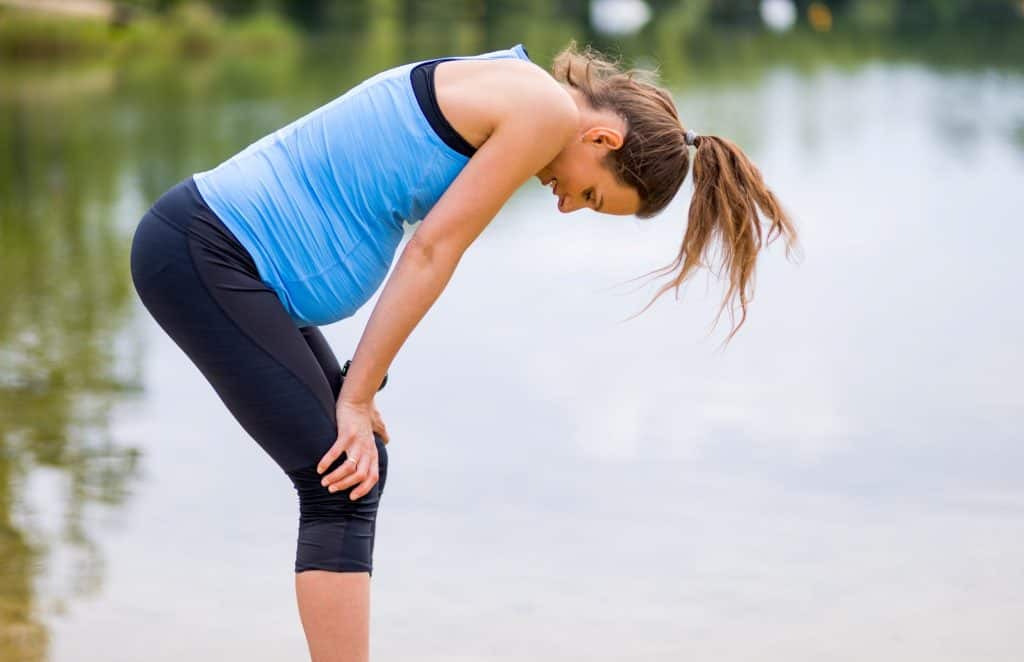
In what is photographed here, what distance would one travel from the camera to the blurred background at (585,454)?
3.07m

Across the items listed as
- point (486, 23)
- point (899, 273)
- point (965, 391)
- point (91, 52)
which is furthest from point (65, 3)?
point (965, 391)

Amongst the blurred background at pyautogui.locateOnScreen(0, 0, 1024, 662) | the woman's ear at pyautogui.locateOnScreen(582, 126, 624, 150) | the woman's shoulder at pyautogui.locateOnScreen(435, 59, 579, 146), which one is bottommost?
the blurred background at pyautogui.locateOnScreen(0, 0, 1024, 662)

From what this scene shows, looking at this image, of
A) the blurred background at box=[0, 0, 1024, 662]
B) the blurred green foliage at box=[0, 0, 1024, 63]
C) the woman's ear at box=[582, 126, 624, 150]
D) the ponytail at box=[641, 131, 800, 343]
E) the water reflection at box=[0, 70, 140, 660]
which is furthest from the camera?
the blurred green foliage at box=[0, 0, 1024, 63]

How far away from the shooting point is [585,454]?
4.29 m

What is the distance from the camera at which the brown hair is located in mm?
2197

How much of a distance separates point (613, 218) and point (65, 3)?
24.6 metres

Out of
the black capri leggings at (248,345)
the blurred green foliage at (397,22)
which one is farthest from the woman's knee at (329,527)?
the blurred green foliage at (397,22)

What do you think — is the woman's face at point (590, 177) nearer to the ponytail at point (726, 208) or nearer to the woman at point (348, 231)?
the woman at point (348, 231)

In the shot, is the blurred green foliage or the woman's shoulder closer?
the woman's shoulder

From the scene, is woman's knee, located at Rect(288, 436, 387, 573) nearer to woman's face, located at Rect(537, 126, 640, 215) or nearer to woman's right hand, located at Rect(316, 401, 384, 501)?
woman's right hand, located at Rect(316, 401, 384, 501)

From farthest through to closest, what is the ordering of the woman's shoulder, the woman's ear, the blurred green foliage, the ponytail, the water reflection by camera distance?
the blurred green foliage < the water reflection < the ponytail < the woman's ear < the woman's shoulder

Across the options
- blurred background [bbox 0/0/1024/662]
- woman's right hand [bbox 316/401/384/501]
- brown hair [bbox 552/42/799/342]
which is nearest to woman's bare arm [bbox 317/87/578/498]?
woman's right hand [bbox 316/401/384/501]

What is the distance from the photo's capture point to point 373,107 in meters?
2.12

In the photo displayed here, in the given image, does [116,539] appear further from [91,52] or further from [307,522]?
[91,52]
